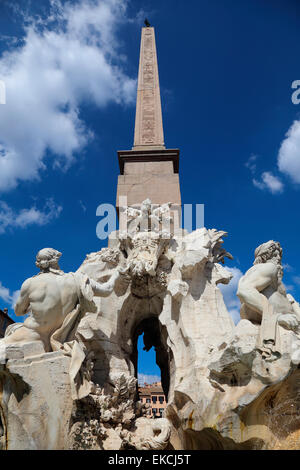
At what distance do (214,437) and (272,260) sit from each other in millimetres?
2570

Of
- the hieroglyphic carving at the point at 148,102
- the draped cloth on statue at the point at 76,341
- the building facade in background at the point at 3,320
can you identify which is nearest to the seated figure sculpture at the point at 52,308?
the draped cloth on statue at the point at 76,341

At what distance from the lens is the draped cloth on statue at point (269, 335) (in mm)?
4527

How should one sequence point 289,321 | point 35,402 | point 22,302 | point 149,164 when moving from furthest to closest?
point 149,164
point 22,302
point 289,321
point 35,402

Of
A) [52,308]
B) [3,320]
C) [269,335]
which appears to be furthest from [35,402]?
[3,320]

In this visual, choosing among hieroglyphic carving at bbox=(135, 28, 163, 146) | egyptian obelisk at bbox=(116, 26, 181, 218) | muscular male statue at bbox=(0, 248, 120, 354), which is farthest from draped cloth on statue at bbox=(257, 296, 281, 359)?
hieroglyphic carving at bbox=(135, 28, 163, 146)

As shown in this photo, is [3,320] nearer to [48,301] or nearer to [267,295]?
[48,301]

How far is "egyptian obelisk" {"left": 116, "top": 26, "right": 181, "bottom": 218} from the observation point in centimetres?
815

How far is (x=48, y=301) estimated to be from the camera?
4844 mm

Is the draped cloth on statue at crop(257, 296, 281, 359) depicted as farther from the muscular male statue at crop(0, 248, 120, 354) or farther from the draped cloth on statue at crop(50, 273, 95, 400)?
the muscular male statue at crop(0, 248, 120, 354)

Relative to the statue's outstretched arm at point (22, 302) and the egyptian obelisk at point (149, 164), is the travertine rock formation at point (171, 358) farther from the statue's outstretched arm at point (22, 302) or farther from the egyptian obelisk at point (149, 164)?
the egyptian obelisk at point (149, 164)

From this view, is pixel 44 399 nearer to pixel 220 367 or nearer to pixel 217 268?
pixel 220 367

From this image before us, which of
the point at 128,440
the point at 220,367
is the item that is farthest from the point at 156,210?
the point at 128,440

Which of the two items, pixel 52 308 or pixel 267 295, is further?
pixel 267 295

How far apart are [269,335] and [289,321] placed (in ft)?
1.16
